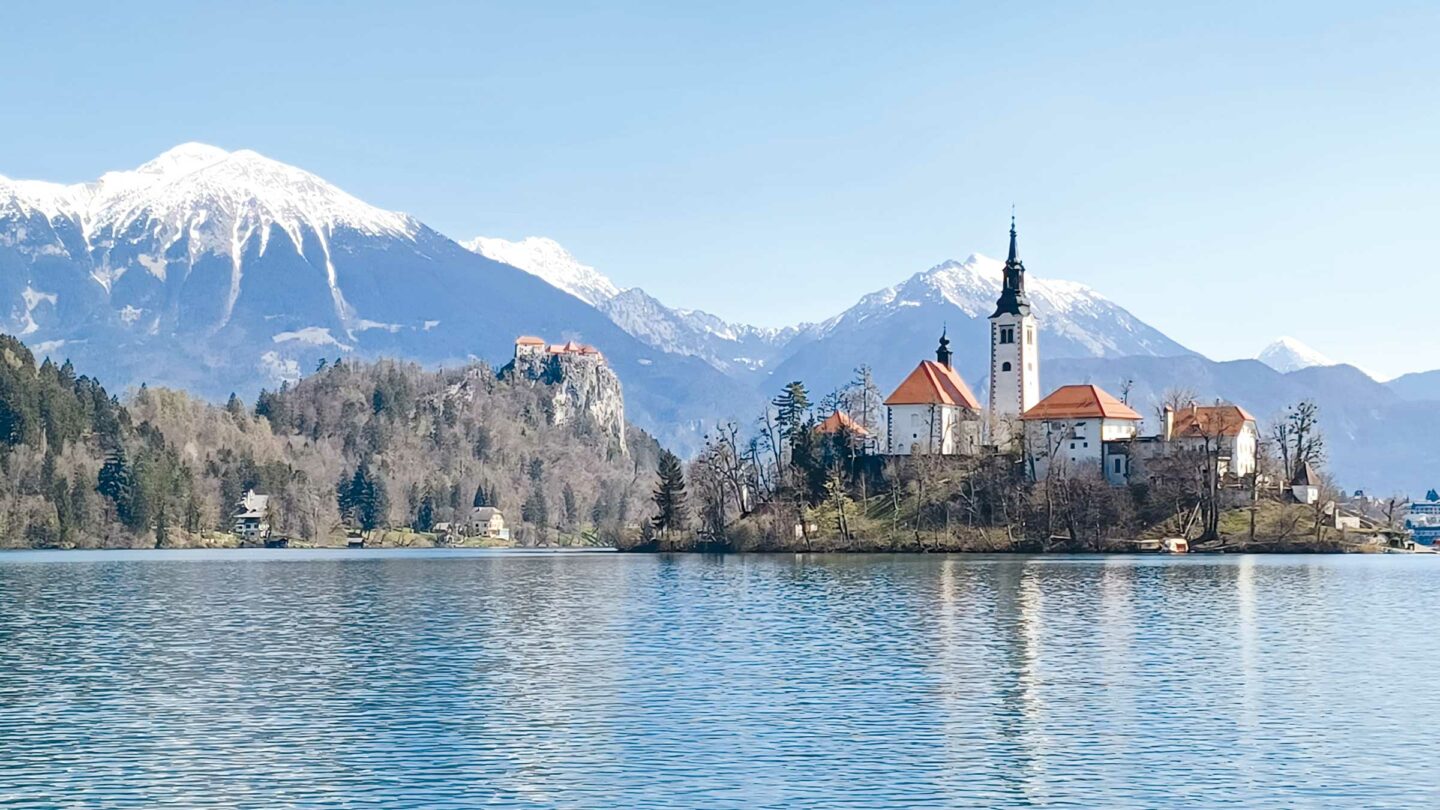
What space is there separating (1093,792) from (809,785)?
5982 millimetres

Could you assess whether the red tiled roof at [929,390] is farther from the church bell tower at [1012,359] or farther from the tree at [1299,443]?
the tree at [1299,443]

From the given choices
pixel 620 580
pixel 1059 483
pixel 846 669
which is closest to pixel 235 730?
pixel 846 669

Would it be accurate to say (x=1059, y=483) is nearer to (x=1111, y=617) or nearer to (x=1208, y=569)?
(x=1208, y=569)

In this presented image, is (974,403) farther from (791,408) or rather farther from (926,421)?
(791,408)

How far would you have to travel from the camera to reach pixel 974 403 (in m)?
189

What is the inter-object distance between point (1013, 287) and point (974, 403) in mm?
13625

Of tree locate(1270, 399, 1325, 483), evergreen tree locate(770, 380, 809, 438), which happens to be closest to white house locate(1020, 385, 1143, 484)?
tree locate(1270, 399, 1325, 483)

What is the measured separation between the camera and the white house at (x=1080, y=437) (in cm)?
16862

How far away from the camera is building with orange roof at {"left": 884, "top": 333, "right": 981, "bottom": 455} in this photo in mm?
177500

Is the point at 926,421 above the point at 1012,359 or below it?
below

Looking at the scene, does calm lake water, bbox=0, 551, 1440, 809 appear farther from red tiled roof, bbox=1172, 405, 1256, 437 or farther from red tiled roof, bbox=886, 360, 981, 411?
red tiled roof, bbox=886, 360, 981, 411

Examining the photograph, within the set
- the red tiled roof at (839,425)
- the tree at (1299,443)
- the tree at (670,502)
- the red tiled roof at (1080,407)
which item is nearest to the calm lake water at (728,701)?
the red tiled roof at (1080,407)

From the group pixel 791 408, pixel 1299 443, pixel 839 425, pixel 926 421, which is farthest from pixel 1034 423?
pixel 791 408

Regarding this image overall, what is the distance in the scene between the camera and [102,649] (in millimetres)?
63281
